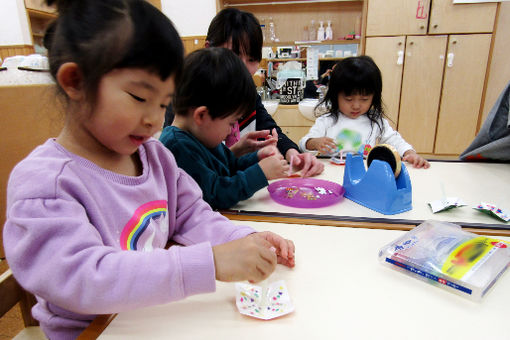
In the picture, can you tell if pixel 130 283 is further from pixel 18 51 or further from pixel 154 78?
pixel 18 51

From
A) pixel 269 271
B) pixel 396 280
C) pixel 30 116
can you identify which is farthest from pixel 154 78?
pixel 30 116

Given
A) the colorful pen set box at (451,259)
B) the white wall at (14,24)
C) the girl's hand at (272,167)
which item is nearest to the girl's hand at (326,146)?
the girl's hand at (272,167)

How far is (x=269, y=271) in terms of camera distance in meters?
0.50

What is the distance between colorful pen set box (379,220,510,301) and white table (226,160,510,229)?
0.13 m

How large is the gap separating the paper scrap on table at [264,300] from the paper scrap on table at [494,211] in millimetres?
565

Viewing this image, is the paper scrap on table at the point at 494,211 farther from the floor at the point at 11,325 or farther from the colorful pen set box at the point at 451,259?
the floor at the point at 11,325

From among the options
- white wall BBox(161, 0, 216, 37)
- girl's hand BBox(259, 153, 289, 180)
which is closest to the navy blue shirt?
girl's hand BBox(259, 153, 289, 180)

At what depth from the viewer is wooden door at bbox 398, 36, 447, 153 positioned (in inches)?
115

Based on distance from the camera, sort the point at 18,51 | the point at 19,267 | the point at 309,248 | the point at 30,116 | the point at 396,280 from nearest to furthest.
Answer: the point at 19,267
the point at 396,280
the point at 309,248
the point at 30,116
the point at 18,51

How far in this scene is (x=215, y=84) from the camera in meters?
0.84

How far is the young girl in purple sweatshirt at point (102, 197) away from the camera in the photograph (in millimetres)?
420

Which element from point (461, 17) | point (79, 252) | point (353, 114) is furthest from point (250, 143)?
point (461, 17)

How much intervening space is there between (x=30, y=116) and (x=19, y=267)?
1.62 meters

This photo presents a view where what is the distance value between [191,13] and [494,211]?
315 cm
